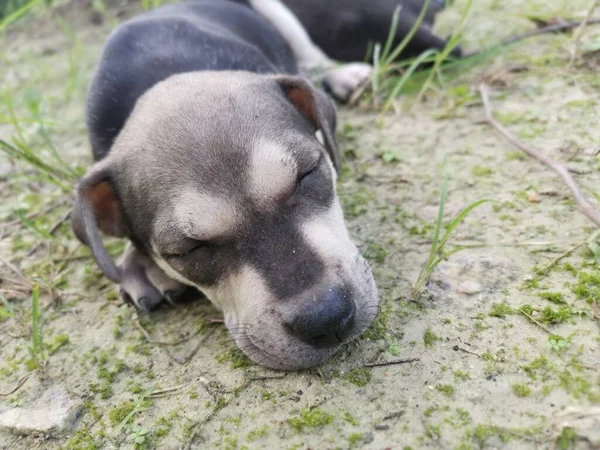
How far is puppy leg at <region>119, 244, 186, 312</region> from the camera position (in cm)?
366

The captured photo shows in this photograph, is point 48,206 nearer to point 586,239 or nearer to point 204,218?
point 204,218

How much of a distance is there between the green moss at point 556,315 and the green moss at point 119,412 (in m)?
2.13

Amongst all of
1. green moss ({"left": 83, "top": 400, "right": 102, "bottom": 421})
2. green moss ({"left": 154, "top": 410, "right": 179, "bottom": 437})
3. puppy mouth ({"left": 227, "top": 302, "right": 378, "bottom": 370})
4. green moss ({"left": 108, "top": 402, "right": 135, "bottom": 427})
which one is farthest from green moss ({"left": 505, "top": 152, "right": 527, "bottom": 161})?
green moss ({"left": 83, "top": 400, "right": 102, "bottom": 421})

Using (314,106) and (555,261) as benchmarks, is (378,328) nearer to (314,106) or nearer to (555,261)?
(555,261)

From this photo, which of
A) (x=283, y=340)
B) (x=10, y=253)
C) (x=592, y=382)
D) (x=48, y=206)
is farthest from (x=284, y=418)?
(x=48, y=206)

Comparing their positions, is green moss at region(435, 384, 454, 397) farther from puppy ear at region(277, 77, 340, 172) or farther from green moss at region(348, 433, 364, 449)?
puppy ear at region(277, 77, 340, 172)

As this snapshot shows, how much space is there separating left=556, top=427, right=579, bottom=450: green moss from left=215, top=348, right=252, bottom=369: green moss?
4.94 ft

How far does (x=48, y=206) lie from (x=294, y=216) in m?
3.11

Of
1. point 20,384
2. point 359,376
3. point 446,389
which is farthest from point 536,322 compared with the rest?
point 20,384

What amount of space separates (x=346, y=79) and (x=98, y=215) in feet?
10.2

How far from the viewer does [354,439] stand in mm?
2367

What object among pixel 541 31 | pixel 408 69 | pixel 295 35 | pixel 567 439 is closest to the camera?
pixel 567 439

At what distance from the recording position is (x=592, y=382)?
92.1 inches

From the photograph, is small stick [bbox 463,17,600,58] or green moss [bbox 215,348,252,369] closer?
green moss [bbox 215,348,252,369]
